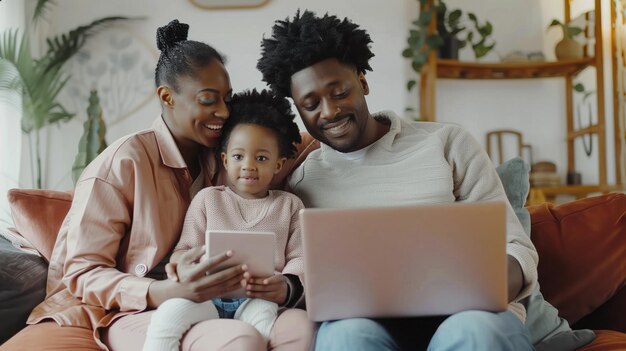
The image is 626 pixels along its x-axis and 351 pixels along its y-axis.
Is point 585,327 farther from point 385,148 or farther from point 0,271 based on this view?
point 0,271

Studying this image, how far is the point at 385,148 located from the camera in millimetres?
1520

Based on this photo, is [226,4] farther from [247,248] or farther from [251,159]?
[247,248]

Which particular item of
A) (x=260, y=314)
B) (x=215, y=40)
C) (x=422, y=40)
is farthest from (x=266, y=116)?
(x=215, y=40)

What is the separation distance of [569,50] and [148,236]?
292 centimetres

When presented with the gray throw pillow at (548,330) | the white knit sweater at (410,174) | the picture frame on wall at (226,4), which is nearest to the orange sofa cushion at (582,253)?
the gray throw pillow at (548,330)

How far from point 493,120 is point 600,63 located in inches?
24.9

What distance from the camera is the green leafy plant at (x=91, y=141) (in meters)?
3.30

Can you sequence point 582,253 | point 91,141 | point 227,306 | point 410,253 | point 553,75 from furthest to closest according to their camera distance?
1. point 553,75
2. point 91,141
3. point 582,253
4. point 227,306
5. point 410,253

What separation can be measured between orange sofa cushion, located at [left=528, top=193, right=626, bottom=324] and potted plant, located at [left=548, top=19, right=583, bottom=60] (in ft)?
7.10

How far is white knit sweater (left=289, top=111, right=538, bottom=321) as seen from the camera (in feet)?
4.67

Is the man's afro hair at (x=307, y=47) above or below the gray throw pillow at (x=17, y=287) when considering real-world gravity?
above

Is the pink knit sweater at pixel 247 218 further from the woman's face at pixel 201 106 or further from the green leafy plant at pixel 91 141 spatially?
the green leafy plant at pixel 91 141

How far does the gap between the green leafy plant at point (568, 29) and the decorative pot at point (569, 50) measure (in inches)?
1.1

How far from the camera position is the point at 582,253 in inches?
63.5
